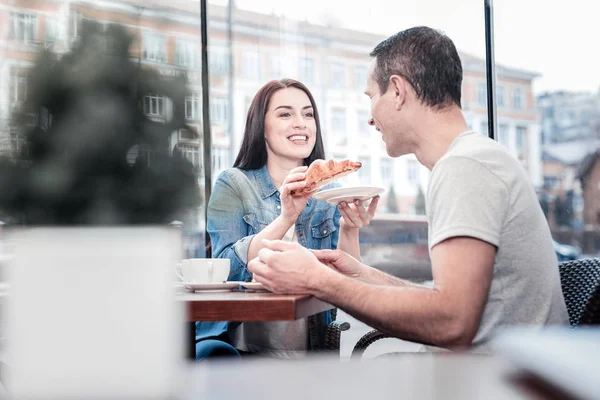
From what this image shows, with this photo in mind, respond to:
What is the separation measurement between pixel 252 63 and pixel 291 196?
4.89 metres

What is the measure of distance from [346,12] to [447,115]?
637 cm

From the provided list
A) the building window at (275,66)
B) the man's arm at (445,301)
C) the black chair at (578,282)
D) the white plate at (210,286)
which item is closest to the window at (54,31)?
the man's arm at (445,301)

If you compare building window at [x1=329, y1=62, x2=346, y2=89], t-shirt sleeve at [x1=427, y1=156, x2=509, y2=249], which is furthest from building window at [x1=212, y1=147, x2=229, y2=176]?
building window at [x1=329, y1=62, x2=346, y2=89]

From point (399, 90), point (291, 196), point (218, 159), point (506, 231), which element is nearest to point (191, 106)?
point (506, 231)

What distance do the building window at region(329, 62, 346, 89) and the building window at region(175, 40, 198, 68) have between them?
8218 millimetres

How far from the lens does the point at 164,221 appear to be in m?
0.38

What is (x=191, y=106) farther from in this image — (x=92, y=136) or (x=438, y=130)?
(x=438, y=130)

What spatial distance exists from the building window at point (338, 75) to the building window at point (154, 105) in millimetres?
8307

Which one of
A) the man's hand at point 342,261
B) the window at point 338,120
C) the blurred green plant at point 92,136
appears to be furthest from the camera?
the window at point 338,120

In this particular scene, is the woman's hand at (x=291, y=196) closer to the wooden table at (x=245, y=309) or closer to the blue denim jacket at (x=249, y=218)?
the blue denim jacket at (x=249, y=218)

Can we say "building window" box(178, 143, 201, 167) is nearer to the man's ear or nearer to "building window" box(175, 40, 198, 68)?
"building window" box(175, 40, 198, 68)

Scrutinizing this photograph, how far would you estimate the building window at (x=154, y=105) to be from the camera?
362 mm

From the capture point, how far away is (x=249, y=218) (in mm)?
2562

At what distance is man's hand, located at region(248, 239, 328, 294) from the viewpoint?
1533 mm
